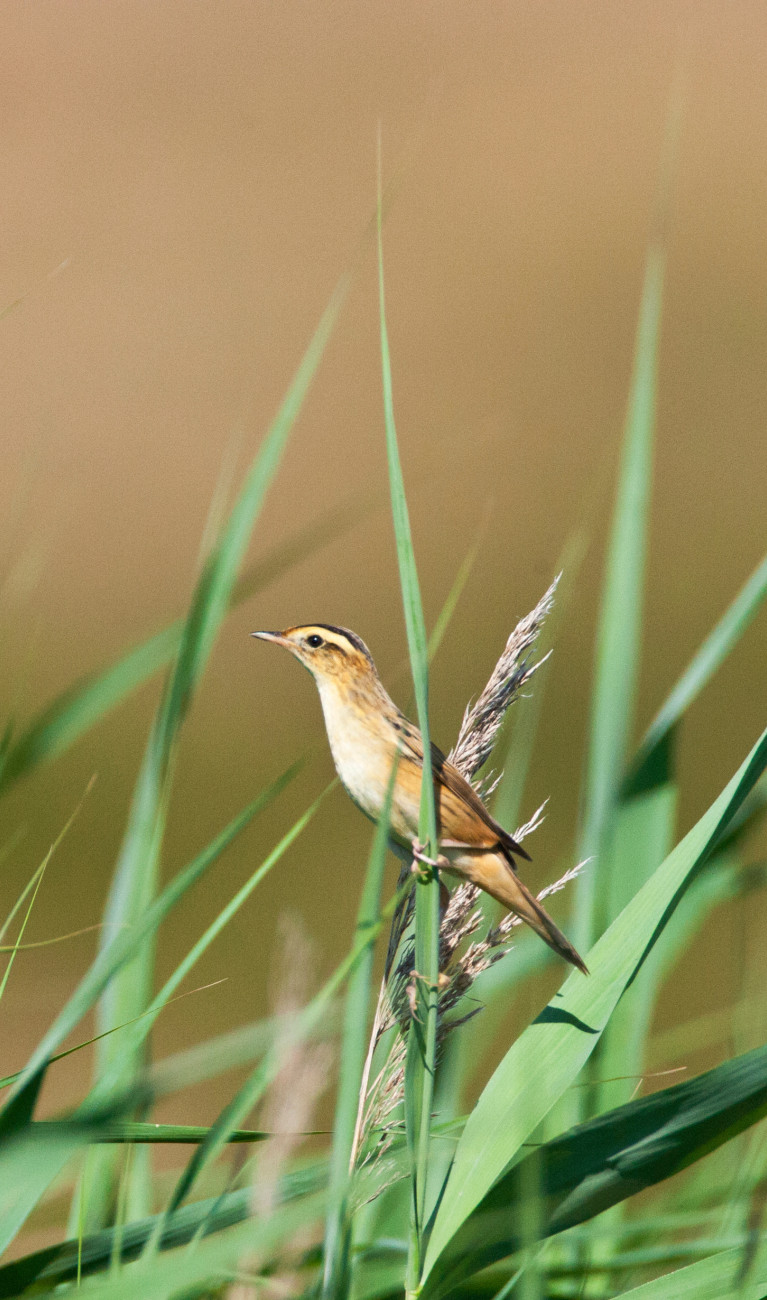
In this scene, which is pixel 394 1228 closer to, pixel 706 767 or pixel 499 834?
pixel 499 834

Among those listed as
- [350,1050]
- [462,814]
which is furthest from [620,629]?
[350,1050]

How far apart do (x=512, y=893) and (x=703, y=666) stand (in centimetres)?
27

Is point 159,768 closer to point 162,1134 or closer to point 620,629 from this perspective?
point 162,1134

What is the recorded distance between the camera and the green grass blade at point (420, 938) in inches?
28.9

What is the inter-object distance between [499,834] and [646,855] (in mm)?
142

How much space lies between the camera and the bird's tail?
99cm

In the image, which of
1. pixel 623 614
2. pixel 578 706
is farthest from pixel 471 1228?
pixel 578 706

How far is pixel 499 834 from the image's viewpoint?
1.06 m

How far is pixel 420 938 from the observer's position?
79cm

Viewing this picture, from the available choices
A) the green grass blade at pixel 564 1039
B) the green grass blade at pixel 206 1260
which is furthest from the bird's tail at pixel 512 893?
the green grass blade at pixel 206 1260

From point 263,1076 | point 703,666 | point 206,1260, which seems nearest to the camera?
point 206,1260

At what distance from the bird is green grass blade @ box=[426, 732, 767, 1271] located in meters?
0.04

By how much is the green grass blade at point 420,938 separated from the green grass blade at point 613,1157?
0.19ft

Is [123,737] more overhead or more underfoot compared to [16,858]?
more overhead
